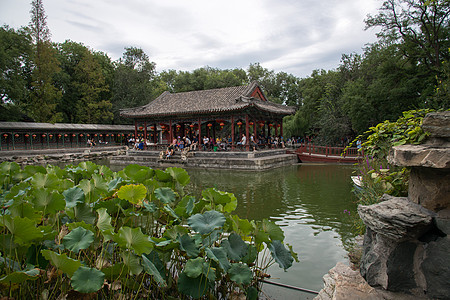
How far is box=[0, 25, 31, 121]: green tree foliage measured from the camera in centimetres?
2141

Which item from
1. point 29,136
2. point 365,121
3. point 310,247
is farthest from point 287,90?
point 310,247

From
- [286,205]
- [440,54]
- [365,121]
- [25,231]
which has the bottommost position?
[286,205]

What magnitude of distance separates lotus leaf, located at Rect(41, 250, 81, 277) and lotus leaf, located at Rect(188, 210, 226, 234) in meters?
0.76

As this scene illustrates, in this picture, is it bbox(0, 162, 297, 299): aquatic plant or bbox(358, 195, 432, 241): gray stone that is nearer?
bbox(0, 162, 297, 299): aquatic plant

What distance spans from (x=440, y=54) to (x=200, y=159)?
1276 centimetres

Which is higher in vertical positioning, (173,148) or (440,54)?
(440,54)

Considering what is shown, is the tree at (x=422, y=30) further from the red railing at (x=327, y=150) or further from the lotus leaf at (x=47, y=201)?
the lotus leaf at (x=47, y=201)

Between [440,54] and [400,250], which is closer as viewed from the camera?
[400,250]

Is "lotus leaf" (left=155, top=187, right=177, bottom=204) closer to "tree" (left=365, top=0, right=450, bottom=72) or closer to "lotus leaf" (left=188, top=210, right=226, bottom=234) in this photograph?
"lotus leaf" (left=188, top=210, right=226, bottom=234)

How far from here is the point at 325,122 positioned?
20.6 metres

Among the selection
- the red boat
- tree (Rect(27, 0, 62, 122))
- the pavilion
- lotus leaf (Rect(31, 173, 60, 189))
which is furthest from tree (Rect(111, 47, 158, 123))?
lotus leaf (Rect(31, 173, 60, 189))

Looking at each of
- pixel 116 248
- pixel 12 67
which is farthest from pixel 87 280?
pixel 12 67

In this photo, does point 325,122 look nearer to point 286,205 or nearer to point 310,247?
point 286,205

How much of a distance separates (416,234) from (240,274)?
133 centimetres
